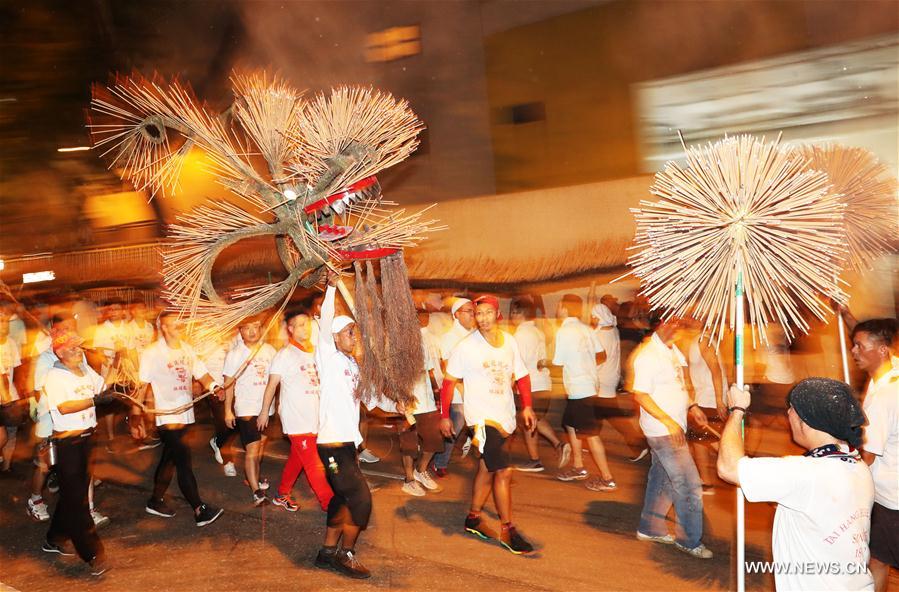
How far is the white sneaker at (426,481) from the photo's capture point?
725 centimetres

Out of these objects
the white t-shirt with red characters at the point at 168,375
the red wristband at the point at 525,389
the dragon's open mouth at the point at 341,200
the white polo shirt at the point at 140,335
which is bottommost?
the red wristband at the point at 525,389

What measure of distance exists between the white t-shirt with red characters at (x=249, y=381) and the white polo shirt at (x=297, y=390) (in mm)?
678

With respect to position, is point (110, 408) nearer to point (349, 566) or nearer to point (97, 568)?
point (97, 568)

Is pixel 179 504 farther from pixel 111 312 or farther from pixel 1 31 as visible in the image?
pixel 1 31

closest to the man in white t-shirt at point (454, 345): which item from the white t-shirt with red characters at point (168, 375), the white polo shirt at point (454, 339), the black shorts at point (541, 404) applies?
the white polo shirt at point (454, 339)

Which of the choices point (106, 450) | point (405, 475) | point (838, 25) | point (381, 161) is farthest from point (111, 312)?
point (838, 25)

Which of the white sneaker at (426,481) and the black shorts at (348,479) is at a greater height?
the black shorts at (348,479)

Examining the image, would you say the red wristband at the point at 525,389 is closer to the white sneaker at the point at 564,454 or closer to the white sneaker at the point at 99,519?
the white sneaker at the point at 564,454

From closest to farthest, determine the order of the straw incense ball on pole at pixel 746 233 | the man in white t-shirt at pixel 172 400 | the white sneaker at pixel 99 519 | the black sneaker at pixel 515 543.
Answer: the straw incense ball on pole at pixel 746 233, the black sneaker at pixel 515 543, the man in white t-shirt at pixel 172 400, the white sneaker at pixel 99 519

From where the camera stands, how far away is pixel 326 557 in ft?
18.1

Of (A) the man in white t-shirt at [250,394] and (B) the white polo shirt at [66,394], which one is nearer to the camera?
(B) the white polo shirt at [66,394]

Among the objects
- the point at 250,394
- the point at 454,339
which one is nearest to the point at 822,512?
the point at 454,339

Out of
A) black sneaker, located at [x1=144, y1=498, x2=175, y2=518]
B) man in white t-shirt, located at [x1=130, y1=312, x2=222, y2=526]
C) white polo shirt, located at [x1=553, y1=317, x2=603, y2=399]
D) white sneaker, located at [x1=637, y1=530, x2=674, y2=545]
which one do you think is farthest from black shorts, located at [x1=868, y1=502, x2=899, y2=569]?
black sneaker, located at [x1=144, y1=498, x2=175, y2=518]

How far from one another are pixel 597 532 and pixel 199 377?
4.07 meters
